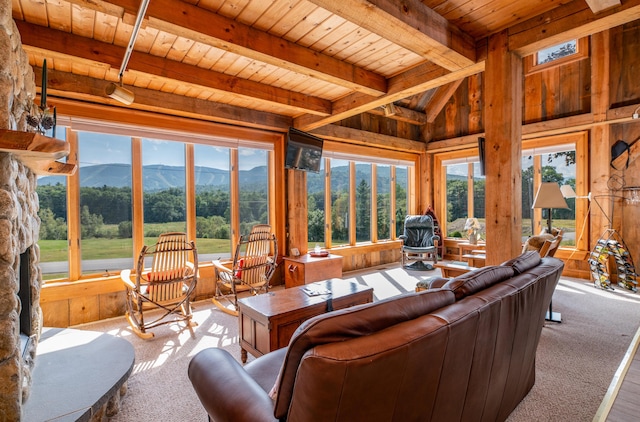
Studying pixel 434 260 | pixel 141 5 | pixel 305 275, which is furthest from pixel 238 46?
pixel 434 260

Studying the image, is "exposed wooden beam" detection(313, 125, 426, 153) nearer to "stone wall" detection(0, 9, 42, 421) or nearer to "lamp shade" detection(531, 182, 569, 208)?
"lamp shade" detection(531, 182, 569, 208)

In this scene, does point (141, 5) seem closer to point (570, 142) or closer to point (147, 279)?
point (147, 279)

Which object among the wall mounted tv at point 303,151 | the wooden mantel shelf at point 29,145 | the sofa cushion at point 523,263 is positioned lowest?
the sofa cushion at point 523,263

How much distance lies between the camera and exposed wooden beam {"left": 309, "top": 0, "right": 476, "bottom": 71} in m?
1.93

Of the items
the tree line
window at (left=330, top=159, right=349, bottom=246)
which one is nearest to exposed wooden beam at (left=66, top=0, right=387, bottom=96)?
the tree line

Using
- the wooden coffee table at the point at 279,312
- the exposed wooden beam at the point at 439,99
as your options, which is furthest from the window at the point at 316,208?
the exposed wooden beam at the point at 439,99

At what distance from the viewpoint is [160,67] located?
10.0ft

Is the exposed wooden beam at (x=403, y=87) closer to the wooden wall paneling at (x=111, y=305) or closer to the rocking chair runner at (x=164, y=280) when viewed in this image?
the rocking chair runner at (x=164, y=280)

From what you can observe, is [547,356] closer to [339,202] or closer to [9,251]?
[9,251]

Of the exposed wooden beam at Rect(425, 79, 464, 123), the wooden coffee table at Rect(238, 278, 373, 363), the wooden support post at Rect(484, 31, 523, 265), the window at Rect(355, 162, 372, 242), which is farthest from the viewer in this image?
the exposed wooden beam at Rect(425, 79, 464, 123)

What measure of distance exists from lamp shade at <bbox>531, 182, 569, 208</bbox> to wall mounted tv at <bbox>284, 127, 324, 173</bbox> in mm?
3110

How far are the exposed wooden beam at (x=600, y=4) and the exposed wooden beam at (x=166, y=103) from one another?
374 cm

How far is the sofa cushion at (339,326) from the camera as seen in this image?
96 cm

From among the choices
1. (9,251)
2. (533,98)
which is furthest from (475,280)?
(533,98)
